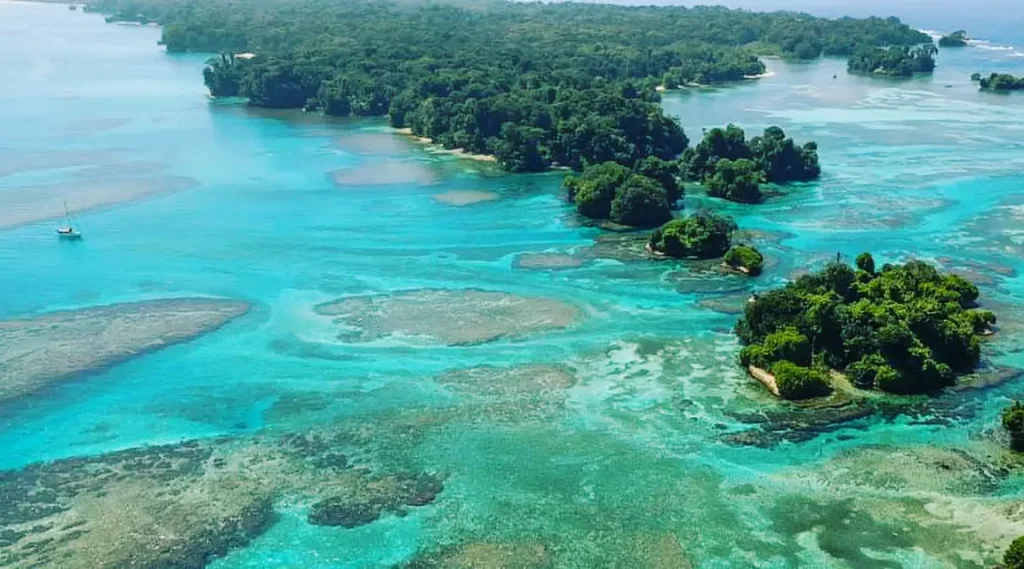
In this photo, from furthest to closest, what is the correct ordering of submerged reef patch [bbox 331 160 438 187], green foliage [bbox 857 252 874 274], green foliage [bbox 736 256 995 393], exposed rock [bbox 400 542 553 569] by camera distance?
submerged reef patch [bbox 331 160 438 187] < green foliage [bbox 857 252 874 274] < green foliage [bbox 736 256 995 393] < exposed rock [bbox 400 542 553 569]

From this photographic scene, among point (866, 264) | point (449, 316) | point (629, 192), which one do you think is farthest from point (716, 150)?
point (449, 316)

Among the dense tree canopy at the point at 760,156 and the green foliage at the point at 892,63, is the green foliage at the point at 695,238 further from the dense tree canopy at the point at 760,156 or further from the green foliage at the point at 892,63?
the green foliage at the point at 892,63

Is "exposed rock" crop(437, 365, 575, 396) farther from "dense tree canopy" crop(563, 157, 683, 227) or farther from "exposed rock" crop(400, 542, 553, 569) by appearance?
"dense tree canopy" crop(563, 157, 683, 227)

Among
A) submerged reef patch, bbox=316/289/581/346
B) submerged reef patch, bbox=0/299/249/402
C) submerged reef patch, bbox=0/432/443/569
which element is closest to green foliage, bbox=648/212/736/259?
submerged reef patch, bbox=316/289/581/346

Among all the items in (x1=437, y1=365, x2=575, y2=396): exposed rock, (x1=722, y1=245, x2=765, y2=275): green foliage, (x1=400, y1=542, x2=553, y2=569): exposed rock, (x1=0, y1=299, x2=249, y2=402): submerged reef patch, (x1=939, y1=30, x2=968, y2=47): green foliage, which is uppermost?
(x1=939, y1=30, x2=968, y2=47): green foliage

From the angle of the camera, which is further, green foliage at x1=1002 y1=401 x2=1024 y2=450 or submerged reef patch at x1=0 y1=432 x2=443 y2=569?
green foliage at x1=1002 y1=401 x2=1024 y2=450

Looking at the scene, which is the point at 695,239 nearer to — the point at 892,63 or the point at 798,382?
the point at 798,382
